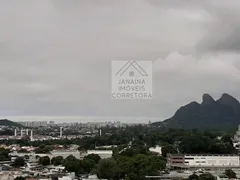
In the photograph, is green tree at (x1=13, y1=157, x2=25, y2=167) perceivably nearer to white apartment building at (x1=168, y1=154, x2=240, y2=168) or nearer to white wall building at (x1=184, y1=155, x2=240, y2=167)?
white apartment building at (x1=168, y1=154, x2=240, y2=168)

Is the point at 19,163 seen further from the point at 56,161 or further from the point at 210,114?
the point at 210,114

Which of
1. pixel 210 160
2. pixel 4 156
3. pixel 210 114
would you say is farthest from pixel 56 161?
pixel 210 114

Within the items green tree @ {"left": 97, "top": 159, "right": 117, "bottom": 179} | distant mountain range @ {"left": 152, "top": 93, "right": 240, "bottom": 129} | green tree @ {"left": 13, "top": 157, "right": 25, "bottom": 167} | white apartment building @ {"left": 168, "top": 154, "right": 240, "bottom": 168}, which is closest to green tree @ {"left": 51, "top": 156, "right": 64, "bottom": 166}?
green tree @ {"left": 13, "top": 157, "right": 25, "bottom": 167}

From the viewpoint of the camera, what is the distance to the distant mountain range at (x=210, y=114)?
43156 millimetres

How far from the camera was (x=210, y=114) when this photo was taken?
144 ft

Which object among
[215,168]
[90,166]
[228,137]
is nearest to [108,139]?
[228,137]

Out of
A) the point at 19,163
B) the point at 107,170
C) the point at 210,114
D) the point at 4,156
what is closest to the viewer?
the point at 107,170

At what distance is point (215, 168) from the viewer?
15.6 metres

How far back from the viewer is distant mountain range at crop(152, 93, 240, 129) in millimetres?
43156

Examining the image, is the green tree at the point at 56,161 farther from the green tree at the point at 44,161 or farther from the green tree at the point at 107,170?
the green tree at the point at 107,170

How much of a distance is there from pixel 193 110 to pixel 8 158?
30.6 metres

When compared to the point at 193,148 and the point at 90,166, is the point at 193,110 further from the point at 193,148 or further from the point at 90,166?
the point at 90,166

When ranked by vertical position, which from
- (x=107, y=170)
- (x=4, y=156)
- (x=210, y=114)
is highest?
(x=210, y=114)

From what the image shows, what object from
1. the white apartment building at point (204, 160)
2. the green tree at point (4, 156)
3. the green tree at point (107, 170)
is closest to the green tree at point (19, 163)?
the green tree at point (4, 156)
